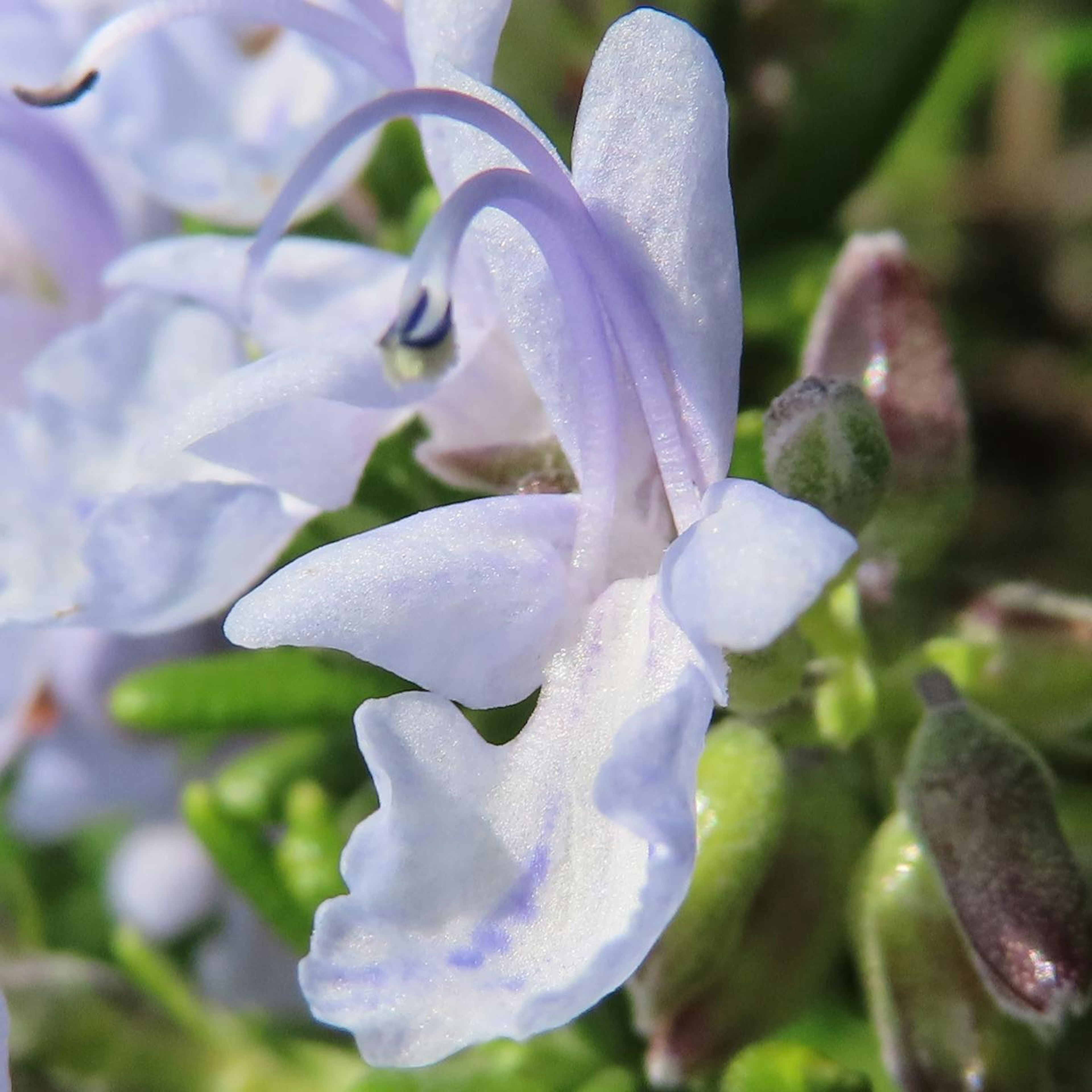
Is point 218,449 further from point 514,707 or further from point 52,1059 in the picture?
point 52,1059

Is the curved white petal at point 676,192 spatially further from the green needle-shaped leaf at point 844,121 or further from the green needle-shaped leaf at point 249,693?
the green needle-shaped leaf at point 844,121

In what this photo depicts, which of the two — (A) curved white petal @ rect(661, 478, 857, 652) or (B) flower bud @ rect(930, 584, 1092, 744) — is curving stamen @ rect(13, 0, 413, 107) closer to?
(A) curved white petal @ rect(661, 478, 857, 652)

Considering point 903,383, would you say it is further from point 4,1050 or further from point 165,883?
point 165,883

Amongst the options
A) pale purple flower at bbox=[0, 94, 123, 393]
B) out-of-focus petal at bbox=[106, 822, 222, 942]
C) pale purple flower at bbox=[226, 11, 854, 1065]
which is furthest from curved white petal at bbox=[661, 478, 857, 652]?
out-of-focus petal at bbox=[106, 822, 222, 942]

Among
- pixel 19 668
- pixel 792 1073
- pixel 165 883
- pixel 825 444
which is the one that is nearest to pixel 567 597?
pixel 825 444

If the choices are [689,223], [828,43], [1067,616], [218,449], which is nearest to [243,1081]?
[218,449]

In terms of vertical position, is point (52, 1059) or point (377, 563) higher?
point (377, 563)

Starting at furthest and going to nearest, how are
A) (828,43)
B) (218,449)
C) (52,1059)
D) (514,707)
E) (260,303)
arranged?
(828,43) < (52,1059) < (514,707) < (260,303) < (218,449)
